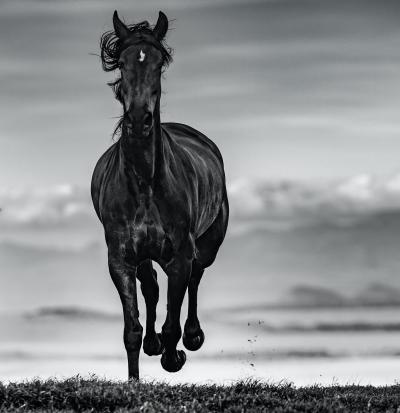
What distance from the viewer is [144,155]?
1294 cm

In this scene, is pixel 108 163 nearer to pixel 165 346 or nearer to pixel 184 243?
pixel 184 243

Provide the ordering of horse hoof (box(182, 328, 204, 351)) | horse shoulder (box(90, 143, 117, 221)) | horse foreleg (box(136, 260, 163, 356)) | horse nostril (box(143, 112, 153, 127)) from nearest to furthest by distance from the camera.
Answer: horse nostril (box(143, 112, 153, 127)), horse shoulder (box(90, 143, 117, 221)), horse foreleg (box(136, 260, 163, 356)), horse hoof (box(182, 328, 204, 351))

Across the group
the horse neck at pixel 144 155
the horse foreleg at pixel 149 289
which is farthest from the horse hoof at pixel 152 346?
the horse neck at pixel 144 155

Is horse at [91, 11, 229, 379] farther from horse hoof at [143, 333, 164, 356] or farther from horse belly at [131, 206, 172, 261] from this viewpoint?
horse hoof at [143, 333, 164, 356]

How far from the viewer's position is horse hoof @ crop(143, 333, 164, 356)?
1489cm

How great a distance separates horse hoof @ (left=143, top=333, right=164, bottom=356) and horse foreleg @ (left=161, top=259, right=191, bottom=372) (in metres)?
0.31

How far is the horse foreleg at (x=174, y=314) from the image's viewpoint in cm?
1335

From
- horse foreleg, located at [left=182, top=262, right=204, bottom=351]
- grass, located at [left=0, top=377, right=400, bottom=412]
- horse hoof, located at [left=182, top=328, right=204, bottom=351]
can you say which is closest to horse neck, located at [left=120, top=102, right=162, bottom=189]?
grass, located at [left=0, top=377, right=400, bottom=412]

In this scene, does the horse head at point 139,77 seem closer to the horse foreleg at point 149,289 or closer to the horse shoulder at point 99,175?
the horse shoulder at point 99,175

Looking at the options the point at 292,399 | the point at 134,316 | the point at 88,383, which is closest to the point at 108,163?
the point at 134,316

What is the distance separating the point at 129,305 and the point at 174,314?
0.90 m

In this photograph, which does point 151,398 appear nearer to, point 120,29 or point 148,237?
point 148,237

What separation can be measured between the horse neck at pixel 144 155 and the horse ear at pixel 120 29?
3.98 ft

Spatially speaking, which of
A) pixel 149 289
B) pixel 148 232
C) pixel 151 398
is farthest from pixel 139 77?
pixel 149 289
